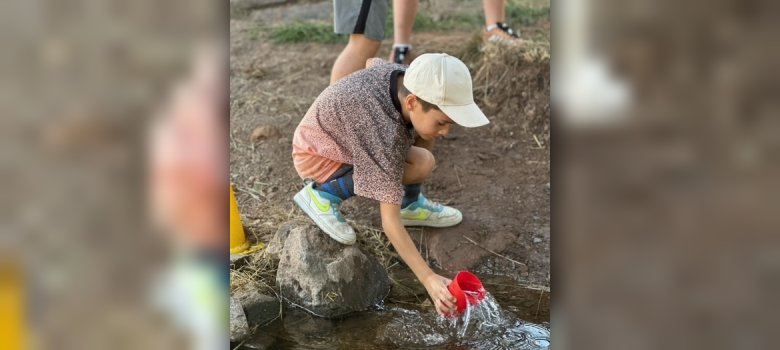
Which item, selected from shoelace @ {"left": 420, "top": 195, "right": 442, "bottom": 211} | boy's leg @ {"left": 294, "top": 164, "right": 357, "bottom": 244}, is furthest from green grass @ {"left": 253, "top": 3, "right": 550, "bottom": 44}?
boy's leg @ {"left": 294, "top": 164, "right": 357, "bottom": 244}

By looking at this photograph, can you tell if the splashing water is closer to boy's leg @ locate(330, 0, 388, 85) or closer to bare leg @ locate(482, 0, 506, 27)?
boy's leg @ locate(330, 0, 388, 85)

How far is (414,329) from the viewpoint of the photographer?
2898 mm

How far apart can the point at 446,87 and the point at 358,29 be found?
1475mm

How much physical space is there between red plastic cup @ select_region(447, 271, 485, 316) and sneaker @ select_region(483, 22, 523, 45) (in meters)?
2.46

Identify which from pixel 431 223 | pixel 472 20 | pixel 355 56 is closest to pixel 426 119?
pixel 431 223

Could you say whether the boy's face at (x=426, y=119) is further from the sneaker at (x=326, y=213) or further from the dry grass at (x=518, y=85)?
the dry grass at (x=518, y=85)
